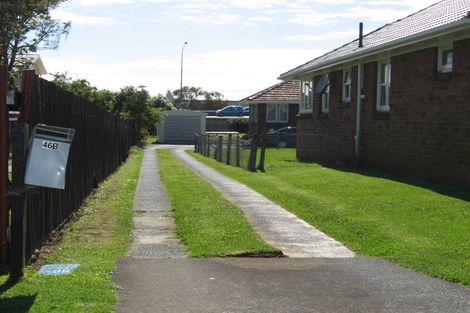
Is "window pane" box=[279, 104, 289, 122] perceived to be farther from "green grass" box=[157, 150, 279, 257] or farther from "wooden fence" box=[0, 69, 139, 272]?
"wooden fence" box=[0, 69, 139, 272]

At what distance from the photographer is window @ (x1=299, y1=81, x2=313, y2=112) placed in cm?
2713

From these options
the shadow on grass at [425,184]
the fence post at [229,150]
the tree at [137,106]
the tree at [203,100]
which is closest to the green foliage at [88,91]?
the tree at [137,106]

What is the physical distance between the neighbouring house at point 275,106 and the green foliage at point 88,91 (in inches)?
382

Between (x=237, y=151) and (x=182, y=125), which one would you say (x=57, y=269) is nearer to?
(x=237, y=151)

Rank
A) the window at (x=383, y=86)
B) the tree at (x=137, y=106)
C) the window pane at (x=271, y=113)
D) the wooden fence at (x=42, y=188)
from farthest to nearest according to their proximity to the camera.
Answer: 1. the tree at (x=137, y=106)
2. the window pane at (x=271, y=113)
3. the window at (x=383, y=86)
4. the wooden fence at (x=42, y=188)

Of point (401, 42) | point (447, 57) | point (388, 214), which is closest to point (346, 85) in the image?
point (401, 42)

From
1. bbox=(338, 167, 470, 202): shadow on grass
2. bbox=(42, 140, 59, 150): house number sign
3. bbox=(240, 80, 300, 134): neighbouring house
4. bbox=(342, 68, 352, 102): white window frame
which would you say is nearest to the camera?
bbox=(42, 140, 59, 150): house number sign

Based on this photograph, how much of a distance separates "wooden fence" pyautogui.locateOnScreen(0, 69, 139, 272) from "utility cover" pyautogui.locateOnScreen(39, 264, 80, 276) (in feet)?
0.83

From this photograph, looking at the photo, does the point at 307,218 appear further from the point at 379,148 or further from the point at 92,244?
the point at 379,148

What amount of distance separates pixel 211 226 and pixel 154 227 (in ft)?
2.76

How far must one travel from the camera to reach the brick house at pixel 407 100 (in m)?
14.4

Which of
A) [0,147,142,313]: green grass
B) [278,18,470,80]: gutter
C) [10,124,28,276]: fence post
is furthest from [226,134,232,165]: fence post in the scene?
[10,124,28,276]: fence post

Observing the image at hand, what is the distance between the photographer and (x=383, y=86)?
19109mm

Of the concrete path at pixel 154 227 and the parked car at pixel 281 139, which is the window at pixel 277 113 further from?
the concrete path at pixel 154 227
